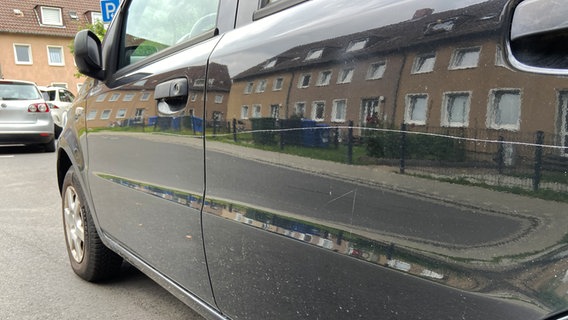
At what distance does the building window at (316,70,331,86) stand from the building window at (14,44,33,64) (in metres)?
31.3

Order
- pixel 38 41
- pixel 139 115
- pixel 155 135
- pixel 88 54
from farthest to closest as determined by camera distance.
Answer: pixel 38 41 < pixel 88 54 < pixel 139 115 < pixel 155 135

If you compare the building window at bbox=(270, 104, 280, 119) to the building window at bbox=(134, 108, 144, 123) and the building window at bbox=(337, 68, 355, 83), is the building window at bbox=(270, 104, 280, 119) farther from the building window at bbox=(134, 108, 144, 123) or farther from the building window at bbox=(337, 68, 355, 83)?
the building window at bbox=(134, 108, 144, 123)

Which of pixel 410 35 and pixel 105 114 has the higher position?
pixel 410 35

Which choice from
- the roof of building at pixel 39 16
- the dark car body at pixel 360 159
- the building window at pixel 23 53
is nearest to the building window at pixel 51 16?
the roof of building at pixel 39 16

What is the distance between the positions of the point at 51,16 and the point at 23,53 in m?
3.20

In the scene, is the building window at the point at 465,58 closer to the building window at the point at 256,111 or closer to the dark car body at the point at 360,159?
the dark car body at the point at 360,159

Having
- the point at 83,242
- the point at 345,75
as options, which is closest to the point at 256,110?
the point at 345,75

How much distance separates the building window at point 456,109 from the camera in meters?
0.90

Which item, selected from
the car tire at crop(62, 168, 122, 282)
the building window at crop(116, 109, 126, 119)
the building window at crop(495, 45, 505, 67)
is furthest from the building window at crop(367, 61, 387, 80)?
the car tire at crop(62, 168, 122, 282)

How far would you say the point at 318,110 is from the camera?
1.20 meters

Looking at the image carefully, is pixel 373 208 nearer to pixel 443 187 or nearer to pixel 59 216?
pixel 443 187

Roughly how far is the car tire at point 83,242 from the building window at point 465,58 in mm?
2471

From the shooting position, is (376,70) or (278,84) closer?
(376,70)

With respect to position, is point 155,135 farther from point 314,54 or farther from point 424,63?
point 424,63
